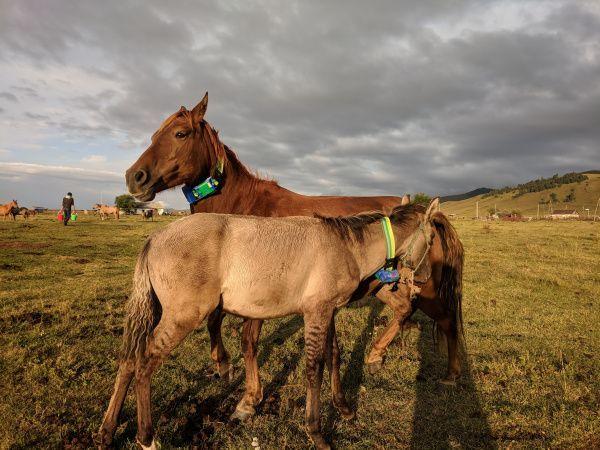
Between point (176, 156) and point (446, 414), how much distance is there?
4.96m

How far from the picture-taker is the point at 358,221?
452cm

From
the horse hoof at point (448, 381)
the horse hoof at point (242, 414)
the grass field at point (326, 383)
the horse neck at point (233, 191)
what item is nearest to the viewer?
the grass field at point (326, 383)

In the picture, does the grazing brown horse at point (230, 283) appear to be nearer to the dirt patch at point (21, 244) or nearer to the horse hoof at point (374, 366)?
the horse hoof at point (374, 366)

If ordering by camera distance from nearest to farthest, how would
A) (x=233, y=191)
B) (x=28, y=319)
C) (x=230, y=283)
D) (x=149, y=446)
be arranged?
1. (x=149, y=446)
2. (x=230, y=283)
3. (x=233, y=191)
4. (x=28, y=319)

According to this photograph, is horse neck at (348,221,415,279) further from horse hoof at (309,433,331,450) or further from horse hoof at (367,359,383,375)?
horse hoof at (367,359,383,375)

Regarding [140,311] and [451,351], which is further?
[451,351]

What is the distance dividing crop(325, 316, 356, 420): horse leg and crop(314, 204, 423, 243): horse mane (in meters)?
1.07

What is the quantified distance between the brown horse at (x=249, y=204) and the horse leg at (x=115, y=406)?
4.52 feet

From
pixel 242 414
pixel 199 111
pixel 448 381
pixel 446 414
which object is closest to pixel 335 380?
pixel 242 414

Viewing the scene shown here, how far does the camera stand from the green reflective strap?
4465 millimetres

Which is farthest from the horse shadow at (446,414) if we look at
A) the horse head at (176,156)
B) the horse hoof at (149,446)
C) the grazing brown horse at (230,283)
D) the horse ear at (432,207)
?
the horse head at (176,156)

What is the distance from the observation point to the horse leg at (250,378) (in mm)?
4429

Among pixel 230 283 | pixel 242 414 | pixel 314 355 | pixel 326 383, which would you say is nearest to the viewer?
pixel 230 283

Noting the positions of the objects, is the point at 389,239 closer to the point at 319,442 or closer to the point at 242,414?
the point at 319,442
